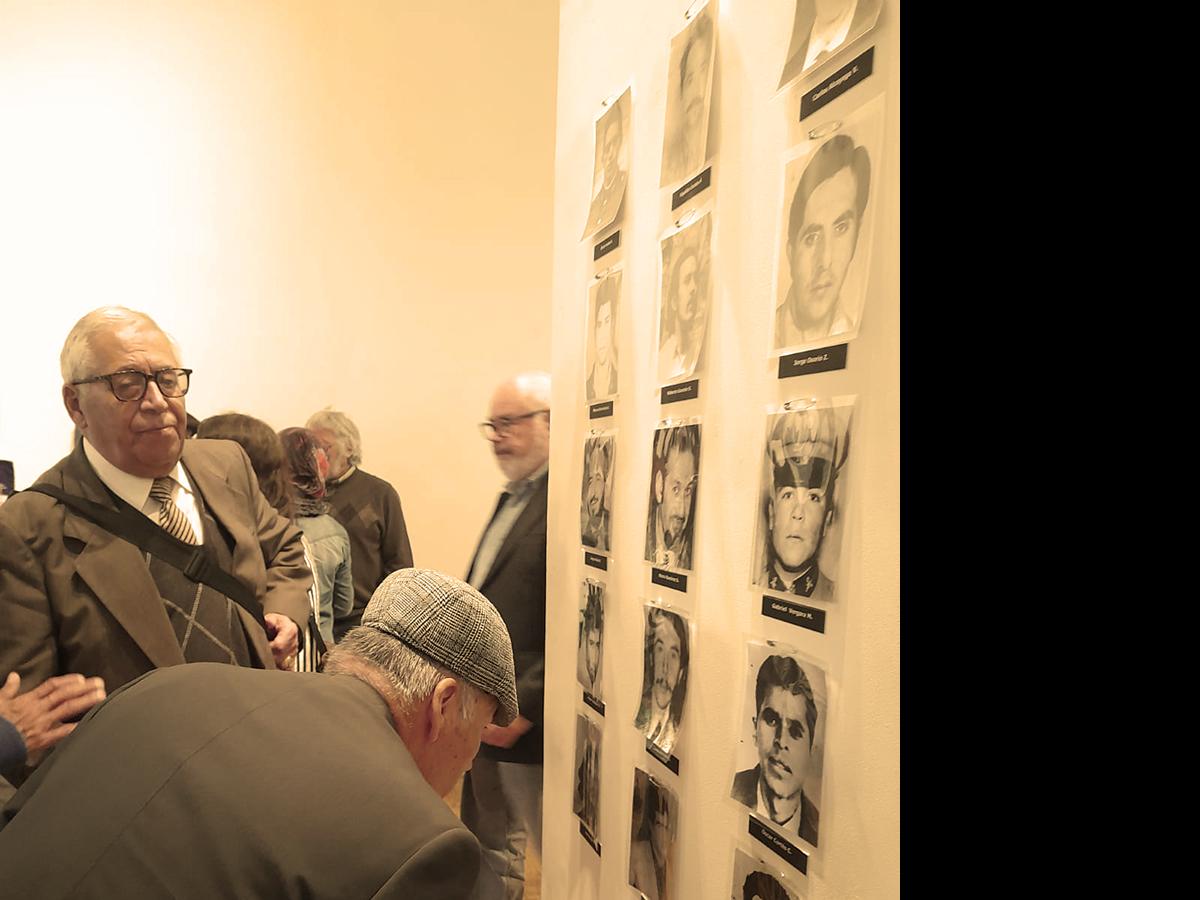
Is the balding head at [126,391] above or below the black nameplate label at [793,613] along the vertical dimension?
above

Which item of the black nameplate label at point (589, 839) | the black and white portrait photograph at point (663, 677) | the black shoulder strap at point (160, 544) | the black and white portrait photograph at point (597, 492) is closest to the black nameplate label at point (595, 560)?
the black and white portrait photograph at point (597, 492)

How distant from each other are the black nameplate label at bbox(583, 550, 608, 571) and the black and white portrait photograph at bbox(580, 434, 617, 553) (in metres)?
0.02

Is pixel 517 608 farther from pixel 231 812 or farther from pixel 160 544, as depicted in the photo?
pixel 231 812

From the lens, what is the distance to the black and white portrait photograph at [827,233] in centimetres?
114

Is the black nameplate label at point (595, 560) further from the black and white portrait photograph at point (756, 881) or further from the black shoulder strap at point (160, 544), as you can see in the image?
the black shoulder strap at point (160, 544)

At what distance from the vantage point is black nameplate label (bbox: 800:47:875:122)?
113 centimetres

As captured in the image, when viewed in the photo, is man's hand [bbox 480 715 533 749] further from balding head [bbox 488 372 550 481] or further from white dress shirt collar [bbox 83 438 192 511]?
white dress shirt collar [bbox 83 438 192 511]

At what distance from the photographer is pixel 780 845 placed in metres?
1.32

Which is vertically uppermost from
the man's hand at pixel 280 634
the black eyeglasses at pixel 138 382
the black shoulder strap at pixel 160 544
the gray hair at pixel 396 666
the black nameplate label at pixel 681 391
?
the black eyeglasses at pixel 138 382

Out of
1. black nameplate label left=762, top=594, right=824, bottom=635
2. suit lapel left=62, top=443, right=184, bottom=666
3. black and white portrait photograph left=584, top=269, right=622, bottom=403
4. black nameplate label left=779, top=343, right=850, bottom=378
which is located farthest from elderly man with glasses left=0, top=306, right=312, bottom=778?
black nameplate label left=779, top=343, right=850, bottom=378

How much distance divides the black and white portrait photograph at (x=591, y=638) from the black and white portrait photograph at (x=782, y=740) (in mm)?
649

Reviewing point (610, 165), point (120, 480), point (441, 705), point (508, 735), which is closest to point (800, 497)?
point (441, 705)

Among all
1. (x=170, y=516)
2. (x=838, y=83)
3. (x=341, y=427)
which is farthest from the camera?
(x=341, y=427)

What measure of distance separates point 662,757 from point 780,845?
0.42 metres
